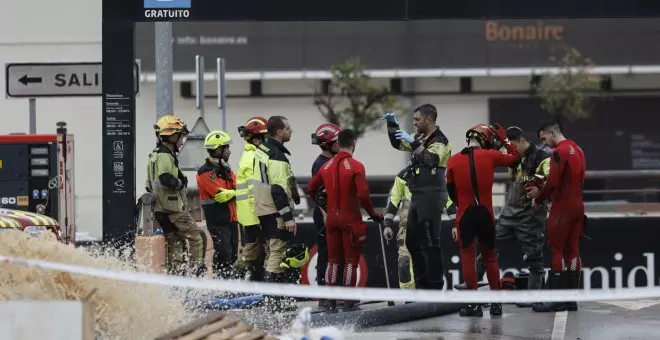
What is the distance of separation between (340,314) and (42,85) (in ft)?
19.5

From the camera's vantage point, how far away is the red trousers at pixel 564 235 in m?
12.0

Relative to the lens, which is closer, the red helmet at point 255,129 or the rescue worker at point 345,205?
the rescue worker at point 345,205

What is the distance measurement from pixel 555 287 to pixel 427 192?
5.27 ft

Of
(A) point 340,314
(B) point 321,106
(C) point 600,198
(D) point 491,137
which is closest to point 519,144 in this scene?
(D) point 491,137

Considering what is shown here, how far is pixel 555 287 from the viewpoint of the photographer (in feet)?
39.5

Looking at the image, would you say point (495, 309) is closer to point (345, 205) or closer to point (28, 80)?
point (345, 205)

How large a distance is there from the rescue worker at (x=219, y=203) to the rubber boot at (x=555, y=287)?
3521mm

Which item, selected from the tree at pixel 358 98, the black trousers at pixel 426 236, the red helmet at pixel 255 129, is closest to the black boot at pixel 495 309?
the black trousers at pixel 426 236

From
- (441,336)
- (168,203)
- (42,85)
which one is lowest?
(441,336)

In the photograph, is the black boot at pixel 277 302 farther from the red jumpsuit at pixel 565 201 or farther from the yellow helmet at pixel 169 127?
the red jumpsuit at pixel 565 201

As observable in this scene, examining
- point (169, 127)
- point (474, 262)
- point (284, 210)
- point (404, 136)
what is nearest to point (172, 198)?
point (169, 127)

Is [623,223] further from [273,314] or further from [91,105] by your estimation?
[91,105]

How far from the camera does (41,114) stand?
34625mm

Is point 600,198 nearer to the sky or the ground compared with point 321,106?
nearer to the ground
